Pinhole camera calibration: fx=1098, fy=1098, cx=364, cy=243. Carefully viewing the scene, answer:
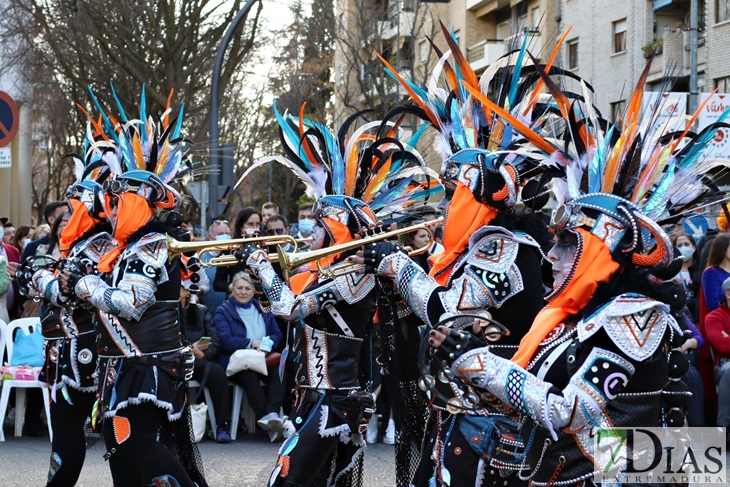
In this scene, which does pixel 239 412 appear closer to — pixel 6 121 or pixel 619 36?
pixel 6 121

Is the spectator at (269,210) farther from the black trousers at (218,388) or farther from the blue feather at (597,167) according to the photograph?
the blue feather at (597,167)

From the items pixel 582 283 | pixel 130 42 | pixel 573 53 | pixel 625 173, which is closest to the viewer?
pixel 582 283

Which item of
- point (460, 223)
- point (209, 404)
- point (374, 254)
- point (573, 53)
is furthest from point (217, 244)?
point (573, 53)

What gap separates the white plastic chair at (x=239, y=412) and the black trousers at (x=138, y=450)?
4062 mm

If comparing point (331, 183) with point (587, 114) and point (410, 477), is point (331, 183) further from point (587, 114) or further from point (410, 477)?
point (587, 114)

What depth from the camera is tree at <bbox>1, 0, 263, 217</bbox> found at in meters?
19.7

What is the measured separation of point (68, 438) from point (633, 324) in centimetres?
407

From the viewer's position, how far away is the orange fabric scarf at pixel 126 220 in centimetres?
611

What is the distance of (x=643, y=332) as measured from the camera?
3.54 meters

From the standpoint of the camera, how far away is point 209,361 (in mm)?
10172

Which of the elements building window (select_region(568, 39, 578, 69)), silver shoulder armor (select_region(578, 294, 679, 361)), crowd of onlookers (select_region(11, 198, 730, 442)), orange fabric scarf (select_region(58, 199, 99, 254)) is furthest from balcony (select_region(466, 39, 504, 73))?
silver shoulder armor (select_region(578, 294, 679, 361))

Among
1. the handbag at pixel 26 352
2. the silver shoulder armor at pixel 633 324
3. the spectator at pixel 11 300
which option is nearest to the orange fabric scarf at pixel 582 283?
the silver shoulder armor at pixel 633 324

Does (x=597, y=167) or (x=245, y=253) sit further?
(x=245, y=253)

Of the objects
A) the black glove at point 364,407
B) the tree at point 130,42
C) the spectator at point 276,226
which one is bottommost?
the black glove at point 364,407
